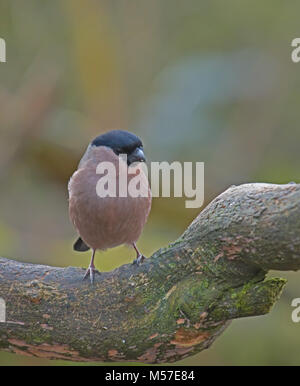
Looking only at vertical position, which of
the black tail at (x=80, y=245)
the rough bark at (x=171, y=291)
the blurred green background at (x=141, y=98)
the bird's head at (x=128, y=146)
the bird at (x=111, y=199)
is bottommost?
the rough bark at (x=171, y=291)

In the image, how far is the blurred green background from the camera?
224 inches

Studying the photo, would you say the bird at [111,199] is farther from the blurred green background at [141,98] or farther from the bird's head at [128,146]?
the blurred green background at [141,98]

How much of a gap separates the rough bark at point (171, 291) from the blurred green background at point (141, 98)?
2.45 m

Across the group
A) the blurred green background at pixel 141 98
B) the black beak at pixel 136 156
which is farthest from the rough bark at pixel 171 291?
the blurred green background at pixel 141 98

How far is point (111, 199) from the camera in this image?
3.22 metres

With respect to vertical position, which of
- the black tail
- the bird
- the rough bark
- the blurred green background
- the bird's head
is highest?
the blurred green background

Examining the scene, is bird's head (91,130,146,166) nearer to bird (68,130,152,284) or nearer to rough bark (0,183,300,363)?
bird (68,130,152,284)

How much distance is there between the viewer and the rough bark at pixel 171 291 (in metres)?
2.28

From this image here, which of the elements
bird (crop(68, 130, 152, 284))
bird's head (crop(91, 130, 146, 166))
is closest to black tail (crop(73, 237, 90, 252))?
bird (crop(68, 130, 152, 284))

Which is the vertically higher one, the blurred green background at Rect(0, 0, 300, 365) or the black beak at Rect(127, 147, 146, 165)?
the blurred green background at Rect(0, 0, 300, 365)

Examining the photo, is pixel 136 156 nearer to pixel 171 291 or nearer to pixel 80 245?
pixel 80 245

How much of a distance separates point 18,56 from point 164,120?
5.40 ft

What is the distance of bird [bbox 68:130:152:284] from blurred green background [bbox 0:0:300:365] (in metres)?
1.88

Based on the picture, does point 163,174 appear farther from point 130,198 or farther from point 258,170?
point 130,198
